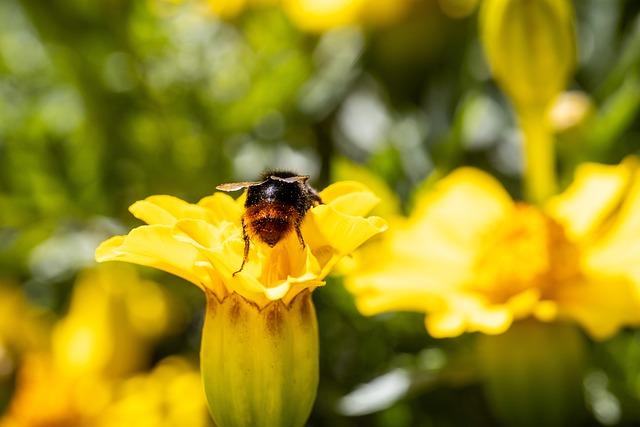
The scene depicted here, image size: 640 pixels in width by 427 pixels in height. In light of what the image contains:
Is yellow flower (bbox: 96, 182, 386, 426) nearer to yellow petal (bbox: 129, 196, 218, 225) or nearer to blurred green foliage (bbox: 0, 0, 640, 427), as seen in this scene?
yellow petal (bbox: 129, 196, 218, 225)

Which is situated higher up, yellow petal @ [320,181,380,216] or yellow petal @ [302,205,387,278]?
yellow petal @ [320,181,380,216]

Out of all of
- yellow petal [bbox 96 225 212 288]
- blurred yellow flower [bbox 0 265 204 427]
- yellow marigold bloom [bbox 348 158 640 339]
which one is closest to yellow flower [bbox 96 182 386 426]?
yellow petal [bbox 96 225 212 288]

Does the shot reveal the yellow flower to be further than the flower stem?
No

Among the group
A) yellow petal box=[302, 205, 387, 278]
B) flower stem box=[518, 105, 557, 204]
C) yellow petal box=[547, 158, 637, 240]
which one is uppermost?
flower stem box=[518, 105, 557, 204]

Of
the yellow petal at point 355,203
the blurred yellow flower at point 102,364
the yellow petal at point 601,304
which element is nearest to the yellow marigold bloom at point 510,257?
the yellow petal at point 601,304

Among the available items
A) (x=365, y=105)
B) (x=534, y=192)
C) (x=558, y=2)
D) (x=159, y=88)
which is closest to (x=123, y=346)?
(x=159, y=88)

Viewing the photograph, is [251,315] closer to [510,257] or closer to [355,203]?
[355,203]

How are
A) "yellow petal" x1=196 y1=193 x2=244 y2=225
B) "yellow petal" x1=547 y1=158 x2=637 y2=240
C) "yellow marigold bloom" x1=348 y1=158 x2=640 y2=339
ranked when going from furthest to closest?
"yellow petal" x1=547 y1=158 x2=637 y2=240
"yellow marigold bloom" x1=348 y1=158 x2=640 y2=339
"yellow petal" x1=196 y1=193 x2=244 y2=225
